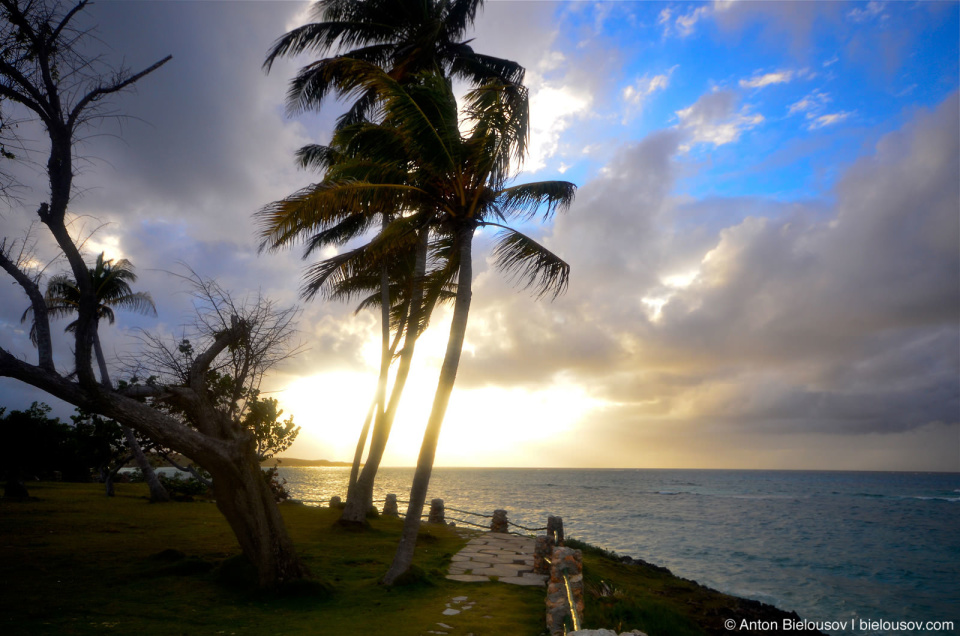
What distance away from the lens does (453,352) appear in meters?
9.22

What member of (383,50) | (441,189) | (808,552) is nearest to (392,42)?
(383,50)

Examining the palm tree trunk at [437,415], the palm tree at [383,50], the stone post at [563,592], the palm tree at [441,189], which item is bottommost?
the stone post at [563,592]

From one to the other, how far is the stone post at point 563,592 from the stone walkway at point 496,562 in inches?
93.5

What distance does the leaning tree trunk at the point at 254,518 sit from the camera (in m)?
8.03

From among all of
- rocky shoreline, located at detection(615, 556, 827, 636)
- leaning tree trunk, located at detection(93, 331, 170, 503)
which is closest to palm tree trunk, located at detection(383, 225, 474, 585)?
rocky shoreline, located at detection(615, 556, 827, 636)

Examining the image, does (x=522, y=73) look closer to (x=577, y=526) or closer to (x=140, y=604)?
(x=140, y=604)

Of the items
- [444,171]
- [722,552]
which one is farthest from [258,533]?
[722,552]

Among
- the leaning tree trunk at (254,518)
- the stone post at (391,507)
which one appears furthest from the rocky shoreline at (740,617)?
the stone post at (391,507)

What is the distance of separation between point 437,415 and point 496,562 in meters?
4.31

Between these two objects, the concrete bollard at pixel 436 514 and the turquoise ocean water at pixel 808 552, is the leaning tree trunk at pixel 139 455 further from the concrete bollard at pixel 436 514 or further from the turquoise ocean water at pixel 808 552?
the concrete bollard at pixel 436 514

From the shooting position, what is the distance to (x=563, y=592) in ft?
22.1

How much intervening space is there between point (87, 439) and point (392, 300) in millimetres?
16247

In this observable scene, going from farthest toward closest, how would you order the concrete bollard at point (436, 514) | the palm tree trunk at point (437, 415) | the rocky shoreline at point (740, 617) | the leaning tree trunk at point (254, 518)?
1. the concrete bollard at point (436, 514)
2. the rocky shoreline at point (740, 617)
3. the palm tree trunk at point (437, 415)
4. the leaning tree trunk at point (254, 518)

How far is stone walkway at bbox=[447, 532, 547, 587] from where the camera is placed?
9.73 m
